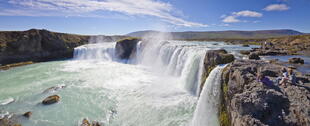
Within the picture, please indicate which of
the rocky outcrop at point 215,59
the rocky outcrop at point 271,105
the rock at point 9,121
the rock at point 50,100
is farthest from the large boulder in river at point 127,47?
the rocky outcrop at point 271,105

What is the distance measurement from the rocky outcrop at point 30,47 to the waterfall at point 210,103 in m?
40.5

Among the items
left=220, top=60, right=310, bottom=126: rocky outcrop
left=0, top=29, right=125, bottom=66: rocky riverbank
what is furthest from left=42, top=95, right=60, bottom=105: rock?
left=0, top=29, right=125, bottom=66: rocky riverbank

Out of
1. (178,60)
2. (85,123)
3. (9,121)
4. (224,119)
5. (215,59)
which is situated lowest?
(9,121)

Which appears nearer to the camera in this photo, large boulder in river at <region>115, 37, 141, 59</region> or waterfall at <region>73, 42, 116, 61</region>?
large boulder in river at <region>115, 37, 141, 59</region>

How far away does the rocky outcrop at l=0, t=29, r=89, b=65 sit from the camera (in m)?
30.7

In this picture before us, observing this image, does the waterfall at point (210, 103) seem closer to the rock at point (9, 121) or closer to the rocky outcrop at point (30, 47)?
the rock at point (9, 121)

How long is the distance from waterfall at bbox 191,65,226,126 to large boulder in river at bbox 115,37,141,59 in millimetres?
25737

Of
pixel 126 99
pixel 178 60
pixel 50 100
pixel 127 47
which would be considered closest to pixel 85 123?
pixel 126 99

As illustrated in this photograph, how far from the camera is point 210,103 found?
8281mm

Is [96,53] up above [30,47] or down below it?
below

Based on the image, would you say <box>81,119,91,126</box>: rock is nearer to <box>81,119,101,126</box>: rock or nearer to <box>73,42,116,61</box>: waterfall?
<box>81,119,101,126</box>: rock

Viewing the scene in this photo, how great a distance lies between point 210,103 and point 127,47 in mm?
27940

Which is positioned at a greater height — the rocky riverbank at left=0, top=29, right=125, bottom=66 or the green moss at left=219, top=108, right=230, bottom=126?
the rocky riverbank at left=0, top=29, right=125, bottom=66

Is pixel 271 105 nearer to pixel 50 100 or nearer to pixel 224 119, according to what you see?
pixel 224 119
